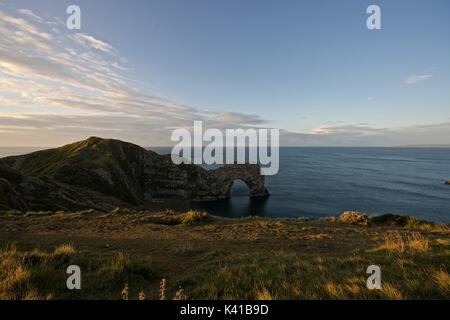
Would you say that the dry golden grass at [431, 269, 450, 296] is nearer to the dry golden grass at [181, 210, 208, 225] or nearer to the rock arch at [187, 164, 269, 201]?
the dry golden grass at [181, 210, 208, 225]

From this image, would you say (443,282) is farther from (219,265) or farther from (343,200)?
(343,200)

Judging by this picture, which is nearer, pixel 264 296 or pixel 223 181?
pixel 264 296

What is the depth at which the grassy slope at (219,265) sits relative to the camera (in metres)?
6.20

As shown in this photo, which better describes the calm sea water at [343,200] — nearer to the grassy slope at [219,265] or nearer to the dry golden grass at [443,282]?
the grassy slope at [219,265]

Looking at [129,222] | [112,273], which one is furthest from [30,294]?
[129,222]

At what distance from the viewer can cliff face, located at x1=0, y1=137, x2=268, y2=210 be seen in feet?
175

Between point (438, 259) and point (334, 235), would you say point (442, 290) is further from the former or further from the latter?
point (334, 235)

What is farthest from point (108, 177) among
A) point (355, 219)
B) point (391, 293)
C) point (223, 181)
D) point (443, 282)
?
point (443, 282)

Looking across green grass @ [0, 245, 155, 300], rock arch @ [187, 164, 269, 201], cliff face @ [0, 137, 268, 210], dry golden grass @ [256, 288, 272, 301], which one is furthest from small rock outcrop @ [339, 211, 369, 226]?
rock arch @ [187, 164, 269, 201]

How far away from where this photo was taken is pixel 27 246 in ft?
41.9

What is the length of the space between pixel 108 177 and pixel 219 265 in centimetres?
Result: 7895

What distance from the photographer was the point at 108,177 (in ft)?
261

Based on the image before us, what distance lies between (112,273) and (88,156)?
86.8 m

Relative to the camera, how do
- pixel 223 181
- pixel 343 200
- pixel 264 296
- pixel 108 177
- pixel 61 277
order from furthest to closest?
pixel 223 181
pixel 343 200
pixel 108 177
pixel 61 277
pixel 264 296
